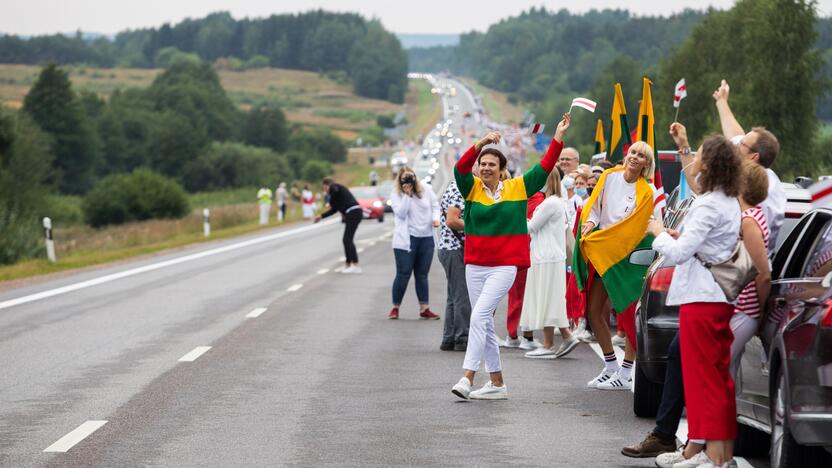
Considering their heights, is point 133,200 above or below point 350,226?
below

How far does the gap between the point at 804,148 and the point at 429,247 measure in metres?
51.6

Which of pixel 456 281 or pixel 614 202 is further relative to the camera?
pixel 456 281

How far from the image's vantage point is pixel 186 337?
1552 cm

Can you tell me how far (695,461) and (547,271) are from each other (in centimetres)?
670

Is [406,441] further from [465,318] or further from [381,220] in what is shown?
[381,220]

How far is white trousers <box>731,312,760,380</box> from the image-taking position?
7629 millimetres

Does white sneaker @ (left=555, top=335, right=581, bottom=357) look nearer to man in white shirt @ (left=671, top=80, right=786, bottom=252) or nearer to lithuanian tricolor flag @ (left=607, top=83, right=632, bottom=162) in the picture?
lithuanian tricolor flag @ (left=607, top=83, right=632, bottom=162)

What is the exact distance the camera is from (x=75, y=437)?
897cm

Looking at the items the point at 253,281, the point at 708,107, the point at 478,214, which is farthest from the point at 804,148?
the point at 478,214

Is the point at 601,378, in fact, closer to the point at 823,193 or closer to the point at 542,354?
the point at 542,354

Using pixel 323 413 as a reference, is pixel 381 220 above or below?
below

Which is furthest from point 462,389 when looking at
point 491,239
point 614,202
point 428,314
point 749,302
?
point 428,314

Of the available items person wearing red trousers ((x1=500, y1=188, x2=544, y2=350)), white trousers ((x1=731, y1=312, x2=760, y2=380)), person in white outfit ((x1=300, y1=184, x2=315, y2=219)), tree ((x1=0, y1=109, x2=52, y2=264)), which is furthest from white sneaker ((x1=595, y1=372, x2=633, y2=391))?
person in white outfit ((x1=300, y1=184, x2=315, y2=219))

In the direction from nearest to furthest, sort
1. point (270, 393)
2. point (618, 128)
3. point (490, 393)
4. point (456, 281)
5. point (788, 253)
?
point (788, 253) → point (490, 393) → point (270, 393) → point (456, 281) → point (618, 128)
